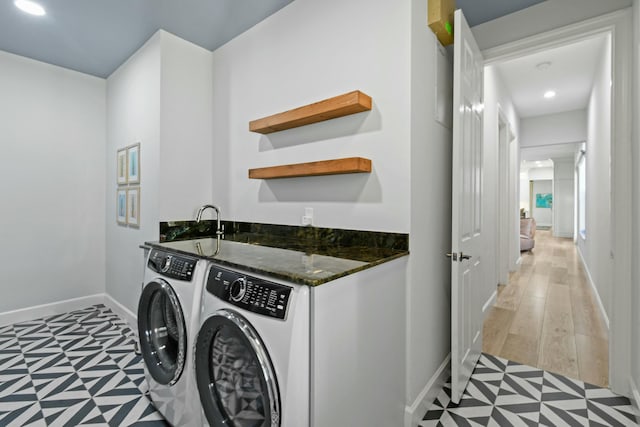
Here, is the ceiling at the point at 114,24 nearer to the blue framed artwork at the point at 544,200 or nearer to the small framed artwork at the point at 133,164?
the small framed artwork at the point at 133,164

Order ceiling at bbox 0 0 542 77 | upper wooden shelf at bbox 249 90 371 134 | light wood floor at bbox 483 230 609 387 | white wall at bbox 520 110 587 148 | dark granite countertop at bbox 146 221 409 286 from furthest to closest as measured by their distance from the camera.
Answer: white wall at bbox 520 110 587 148
light wood floor at bbox 483 230 609 387
ceiling at bbox 0 0 542 77
upper wooden shelf at bbox 249 90 371 134
dark granite countertop at bbox 146 221 409 286

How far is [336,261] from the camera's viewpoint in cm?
134

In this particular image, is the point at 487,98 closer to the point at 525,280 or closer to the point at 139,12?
the point at 525,280

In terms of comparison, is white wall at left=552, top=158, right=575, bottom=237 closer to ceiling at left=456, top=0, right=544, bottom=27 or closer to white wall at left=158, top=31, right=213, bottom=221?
ceiling at left=456, top=0, right=544, bottom=27

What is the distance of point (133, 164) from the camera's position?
2.91m

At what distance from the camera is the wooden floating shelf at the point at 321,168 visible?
170 cm

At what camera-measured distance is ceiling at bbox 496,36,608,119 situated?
3242 millimetres

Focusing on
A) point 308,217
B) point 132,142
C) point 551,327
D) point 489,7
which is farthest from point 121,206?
point 551,327

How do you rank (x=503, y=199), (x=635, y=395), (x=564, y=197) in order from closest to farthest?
(x=635, y=395), (x=503, y=199), (x=564, y=197)

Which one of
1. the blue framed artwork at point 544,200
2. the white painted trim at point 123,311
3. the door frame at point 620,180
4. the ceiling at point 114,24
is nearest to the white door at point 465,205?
the door frame at point 620,180

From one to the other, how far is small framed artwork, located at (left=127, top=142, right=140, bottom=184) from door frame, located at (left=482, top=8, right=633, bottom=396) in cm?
346

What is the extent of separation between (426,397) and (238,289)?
1.35 metres

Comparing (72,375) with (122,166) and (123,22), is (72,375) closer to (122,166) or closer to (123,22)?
(122,166)

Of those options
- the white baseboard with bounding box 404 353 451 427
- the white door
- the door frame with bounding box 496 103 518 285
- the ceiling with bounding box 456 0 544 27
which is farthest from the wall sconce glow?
the door frame with bounding box 496 103 518 285
